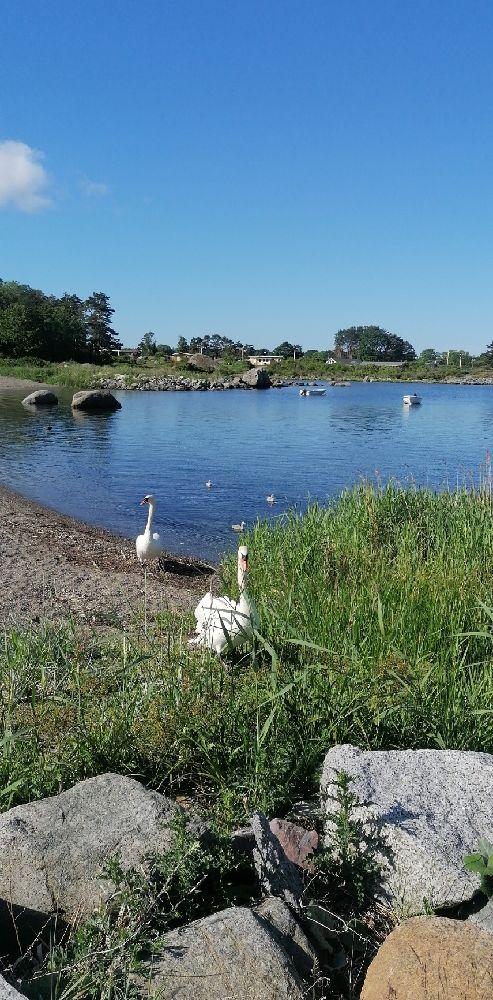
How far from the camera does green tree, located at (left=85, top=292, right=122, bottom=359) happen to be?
9869 centimetres

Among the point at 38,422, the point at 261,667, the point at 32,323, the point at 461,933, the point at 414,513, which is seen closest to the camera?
the point at 461,933

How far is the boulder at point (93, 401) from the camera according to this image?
163ft

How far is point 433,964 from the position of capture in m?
2.59

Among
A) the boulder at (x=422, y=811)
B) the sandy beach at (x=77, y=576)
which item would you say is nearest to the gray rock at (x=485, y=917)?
the boulder at (x=422, y=811)

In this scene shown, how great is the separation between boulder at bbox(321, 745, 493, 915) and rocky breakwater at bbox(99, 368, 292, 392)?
69099 millimetres

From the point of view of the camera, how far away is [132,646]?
5.33 m

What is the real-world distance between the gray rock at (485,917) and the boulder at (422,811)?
10 cm

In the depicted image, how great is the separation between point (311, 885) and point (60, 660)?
278 cm

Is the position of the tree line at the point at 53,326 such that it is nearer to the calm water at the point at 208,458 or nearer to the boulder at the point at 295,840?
the calm water at the point at 208,458

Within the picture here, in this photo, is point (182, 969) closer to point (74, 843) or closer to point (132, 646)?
point (74, 843)

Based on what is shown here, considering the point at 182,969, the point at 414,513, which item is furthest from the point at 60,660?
the point at 414,513

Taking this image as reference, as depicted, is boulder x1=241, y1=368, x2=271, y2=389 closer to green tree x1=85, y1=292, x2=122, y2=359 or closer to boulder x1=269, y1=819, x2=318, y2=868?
green tree x1=85, y1=292, x2=122, y2=359

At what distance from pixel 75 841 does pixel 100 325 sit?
103274 millimetres

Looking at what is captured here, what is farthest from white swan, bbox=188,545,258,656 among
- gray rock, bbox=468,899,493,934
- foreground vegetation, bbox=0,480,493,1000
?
gray rock, bbox=468,899,493,934
